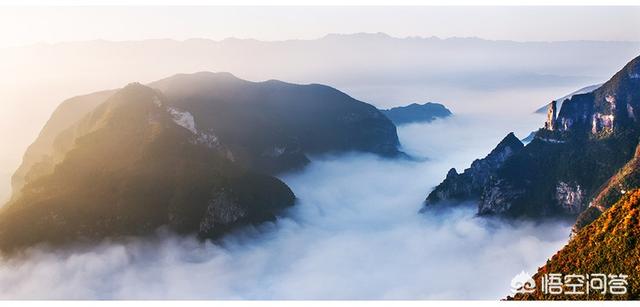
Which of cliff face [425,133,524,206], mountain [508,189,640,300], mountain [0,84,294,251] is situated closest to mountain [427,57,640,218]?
cliff face [425,133,524,206]

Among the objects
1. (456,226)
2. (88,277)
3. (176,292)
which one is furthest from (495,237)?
(88,277)

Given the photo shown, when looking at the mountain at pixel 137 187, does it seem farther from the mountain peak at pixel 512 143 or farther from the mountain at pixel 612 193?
the mountain at pixel 612 193

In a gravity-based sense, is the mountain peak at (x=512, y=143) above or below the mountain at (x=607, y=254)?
below

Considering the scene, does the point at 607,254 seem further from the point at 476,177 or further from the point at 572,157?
the point at 476,177

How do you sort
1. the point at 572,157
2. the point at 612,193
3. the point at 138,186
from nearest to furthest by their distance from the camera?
the point at 612,193 → the point at 138,186 → the point at 572,157

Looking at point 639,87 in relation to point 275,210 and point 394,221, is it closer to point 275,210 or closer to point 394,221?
point 394,221

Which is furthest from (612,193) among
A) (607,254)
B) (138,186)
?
(138,186)

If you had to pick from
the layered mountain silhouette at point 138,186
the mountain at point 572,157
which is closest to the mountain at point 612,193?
the mountain at point 572,157
